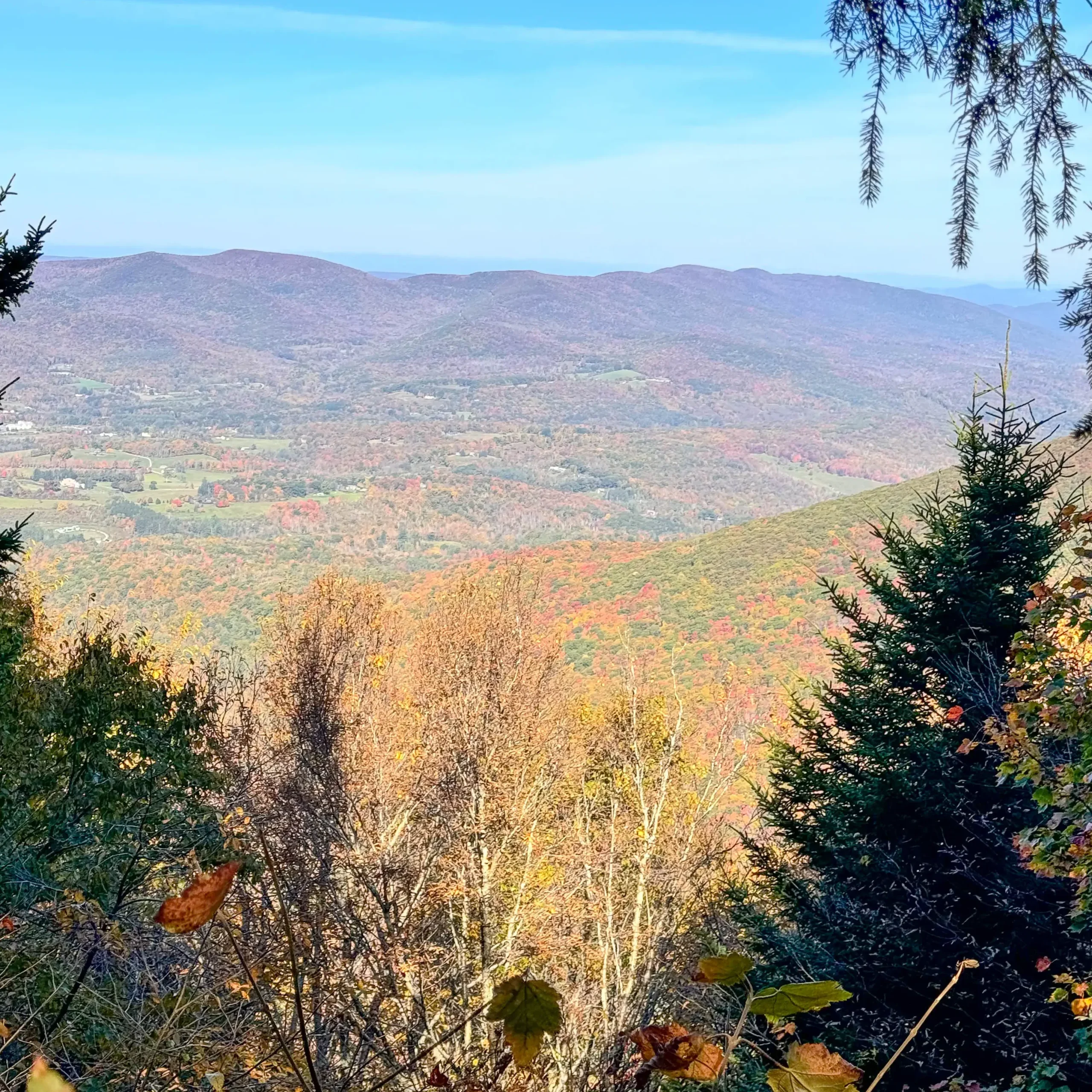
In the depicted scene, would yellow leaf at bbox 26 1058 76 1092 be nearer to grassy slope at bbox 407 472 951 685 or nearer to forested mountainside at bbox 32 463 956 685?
grassy slope at bbox 407 472 951 685

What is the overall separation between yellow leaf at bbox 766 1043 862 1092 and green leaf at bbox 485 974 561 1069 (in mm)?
188

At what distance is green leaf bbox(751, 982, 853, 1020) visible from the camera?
0.74m

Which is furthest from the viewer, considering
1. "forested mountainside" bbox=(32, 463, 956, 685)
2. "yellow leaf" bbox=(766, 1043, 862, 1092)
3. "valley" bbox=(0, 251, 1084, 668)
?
"valley" bbox=(0, 251, 1084, 668)

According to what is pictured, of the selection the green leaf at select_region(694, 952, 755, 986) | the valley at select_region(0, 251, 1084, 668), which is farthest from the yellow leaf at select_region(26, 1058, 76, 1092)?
the valley at select_region(0, 251, 1084, 668)

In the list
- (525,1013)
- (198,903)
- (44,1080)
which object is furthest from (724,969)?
(44,1080)

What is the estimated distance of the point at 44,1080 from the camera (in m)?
0.36

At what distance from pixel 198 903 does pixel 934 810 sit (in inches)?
225

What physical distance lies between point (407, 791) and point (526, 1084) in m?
7.08

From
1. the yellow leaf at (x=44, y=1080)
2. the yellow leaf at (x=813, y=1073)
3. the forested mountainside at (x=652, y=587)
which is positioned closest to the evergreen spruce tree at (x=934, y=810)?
the yellow leaf at (x=813, y=1073)

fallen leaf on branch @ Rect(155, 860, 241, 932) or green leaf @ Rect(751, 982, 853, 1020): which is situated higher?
fallen leaf on branch @ Rect(155, 860, 241, 932)

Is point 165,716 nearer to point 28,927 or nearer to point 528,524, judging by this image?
point 28,927

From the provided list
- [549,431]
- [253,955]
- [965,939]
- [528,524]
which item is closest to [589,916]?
[965,939]

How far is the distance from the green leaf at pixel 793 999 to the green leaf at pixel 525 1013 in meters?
0.18

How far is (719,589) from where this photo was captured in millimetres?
48531
